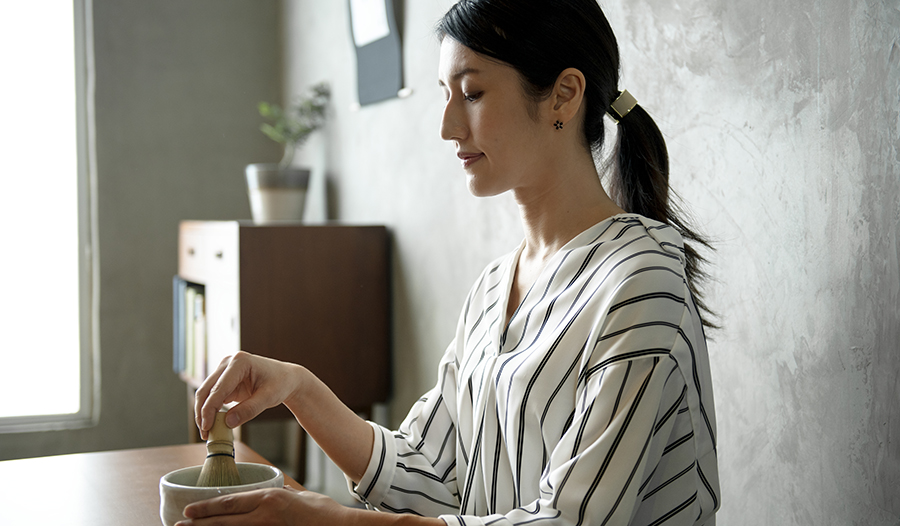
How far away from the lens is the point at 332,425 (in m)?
1.16

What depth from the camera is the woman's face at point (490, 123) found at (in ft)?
3.56

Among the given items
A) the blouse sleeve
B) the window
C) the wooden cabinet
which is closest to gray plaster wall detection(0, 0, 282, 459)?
the window

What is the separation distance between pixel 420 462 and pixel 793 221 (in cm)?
65

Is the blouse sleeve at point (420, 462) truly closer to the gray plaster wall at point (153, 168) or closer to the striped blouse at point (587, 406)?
the striped blouse at point (587, 406)

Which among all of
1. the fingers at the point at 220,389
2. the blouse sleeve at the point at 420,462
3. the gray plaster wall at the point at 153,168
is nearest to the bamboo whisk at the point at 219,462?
the fingers at the point at 220,389

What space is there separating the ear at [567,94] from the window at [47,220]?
107 inches

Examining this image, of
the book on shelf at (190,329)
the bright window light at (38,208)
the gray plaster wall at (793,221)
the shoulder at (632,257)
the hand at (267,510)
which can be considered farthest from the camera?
the bright window light at (38,208)

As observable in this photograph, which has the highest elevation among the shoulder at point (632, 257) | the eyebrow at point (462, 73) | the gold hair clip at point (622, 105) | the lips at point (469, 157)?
the eyebrow at point (462, 73)

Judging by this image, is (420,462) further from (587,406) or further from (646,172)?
(646,172)

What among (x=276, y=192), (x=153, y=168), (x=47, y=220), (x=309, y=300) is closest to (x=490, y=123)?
(x=309, y=300)

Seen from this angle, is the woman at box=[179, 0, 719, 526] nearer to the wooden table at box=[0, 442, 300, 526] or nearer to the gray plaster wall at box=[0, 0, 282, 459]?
the wooden table at box=[0, 442, 300, 526]

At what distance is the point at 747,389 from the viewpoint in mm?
1252

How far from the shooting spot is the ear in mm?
1070

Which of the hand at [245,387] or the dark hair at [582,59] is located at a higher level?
the dark hair at [582,59]
